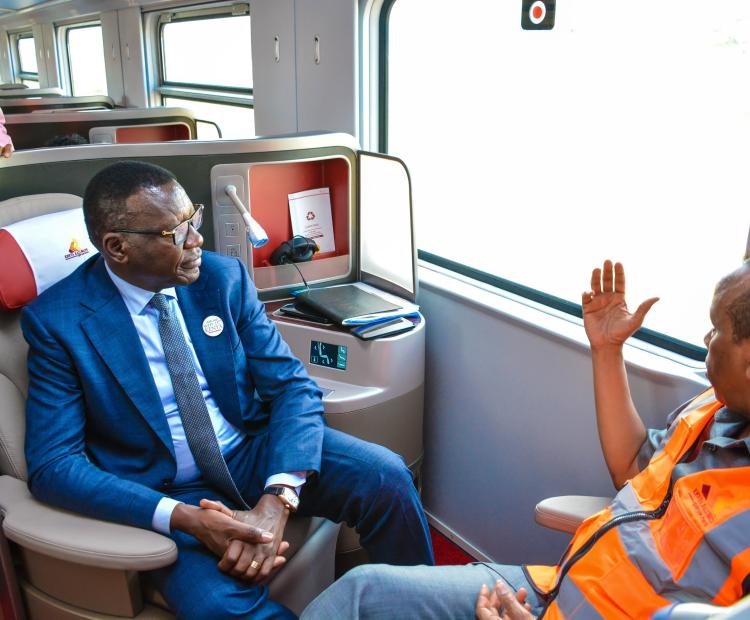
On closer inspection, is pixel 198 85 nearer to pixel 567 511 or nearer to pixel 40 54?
pixel 40 54

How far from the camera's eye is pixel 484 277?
7.76 feet

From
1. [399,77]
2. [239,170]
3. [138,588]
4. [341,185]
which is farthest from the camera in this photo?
[399,77]

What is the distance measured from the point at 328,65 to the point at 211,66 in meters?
1.80

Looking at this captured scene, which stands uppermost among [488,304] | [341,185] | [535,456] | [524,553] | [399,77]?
[399,77]

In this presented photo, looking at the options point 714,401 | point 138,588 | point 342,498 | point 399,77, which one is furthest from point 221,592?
point 399,77

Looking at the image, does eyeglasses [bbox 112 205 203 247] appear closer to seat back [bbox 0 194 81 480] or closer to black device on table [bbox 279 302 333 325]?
seat back [bbox 0 194 81 480]

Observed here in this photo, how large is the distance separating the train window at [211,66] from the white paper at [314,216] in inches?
53.5

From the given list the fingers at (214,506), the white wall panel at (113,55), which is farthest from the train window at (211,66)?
the fingers at (214,506)

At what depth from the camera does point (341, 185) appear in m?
2.42

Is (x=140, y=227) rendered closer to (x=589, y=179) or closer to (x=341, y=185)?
(x=341, y=185)

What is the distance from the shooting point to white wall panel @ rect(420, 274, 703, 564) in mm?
1873

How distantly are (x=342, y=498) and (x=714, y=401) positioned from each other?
0.85 meters

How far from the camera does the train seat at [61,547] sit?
1.31 metres

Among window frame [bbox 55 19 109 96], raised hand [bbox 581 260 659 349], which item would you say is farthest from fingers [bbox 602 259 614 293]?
window frame [bbox 55 19 109 96]
